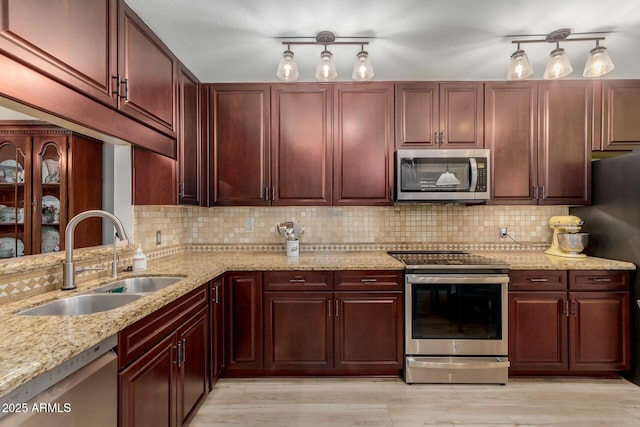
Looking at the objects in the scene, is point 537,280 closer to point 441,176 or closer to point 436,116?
point 441,176

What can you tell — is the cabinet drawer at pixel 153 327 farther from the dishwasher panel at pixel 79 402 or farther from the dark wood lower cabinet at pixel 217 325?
the dark wood lower cabinet at pixel 217 325

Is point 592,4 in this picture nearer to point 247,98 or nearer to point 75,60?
point 247,98

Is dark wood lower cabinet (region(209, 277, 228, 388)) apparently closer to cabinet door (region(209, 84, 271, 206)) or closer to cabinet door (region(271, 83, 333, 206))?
cabinet door (region(209, 84, 271, 206))

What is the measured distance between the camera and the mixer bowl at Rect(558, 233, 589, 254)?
249 centimetres

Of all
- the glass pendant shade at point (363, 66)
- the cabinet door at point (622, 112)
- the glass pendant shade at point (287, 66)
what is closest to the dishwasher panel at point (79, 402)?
the glass pendant shade at point (287, 66)

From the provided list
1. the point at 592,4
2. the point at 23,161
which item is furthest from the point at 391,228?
the point at 23,161

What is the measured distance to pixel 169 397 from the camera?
4.83 feet

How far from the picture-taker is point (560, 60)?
200 centimetres

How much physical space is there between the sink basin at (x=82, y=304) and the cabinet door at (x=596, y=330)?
9.50 feet

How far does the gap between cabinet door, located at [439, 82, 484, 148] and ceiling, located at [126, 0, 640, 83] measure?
174 millimetres

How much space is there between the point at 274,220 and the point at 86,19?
193 cm

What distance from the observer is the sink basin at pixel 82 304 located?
1.36m

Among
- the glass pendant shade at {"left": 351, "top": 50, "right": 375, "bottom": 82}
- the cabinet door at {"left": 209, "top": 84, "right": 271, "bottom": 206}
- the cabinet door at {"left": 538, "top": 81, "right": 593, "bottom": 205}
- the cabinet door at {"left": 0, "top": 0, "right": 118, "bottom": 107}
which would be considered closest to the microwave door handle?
the cabinet door at {"left": 538, "top": 81, "right": 593, "bottom": 205}

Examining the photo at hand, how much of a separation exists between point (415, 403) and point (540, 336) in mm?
1073
